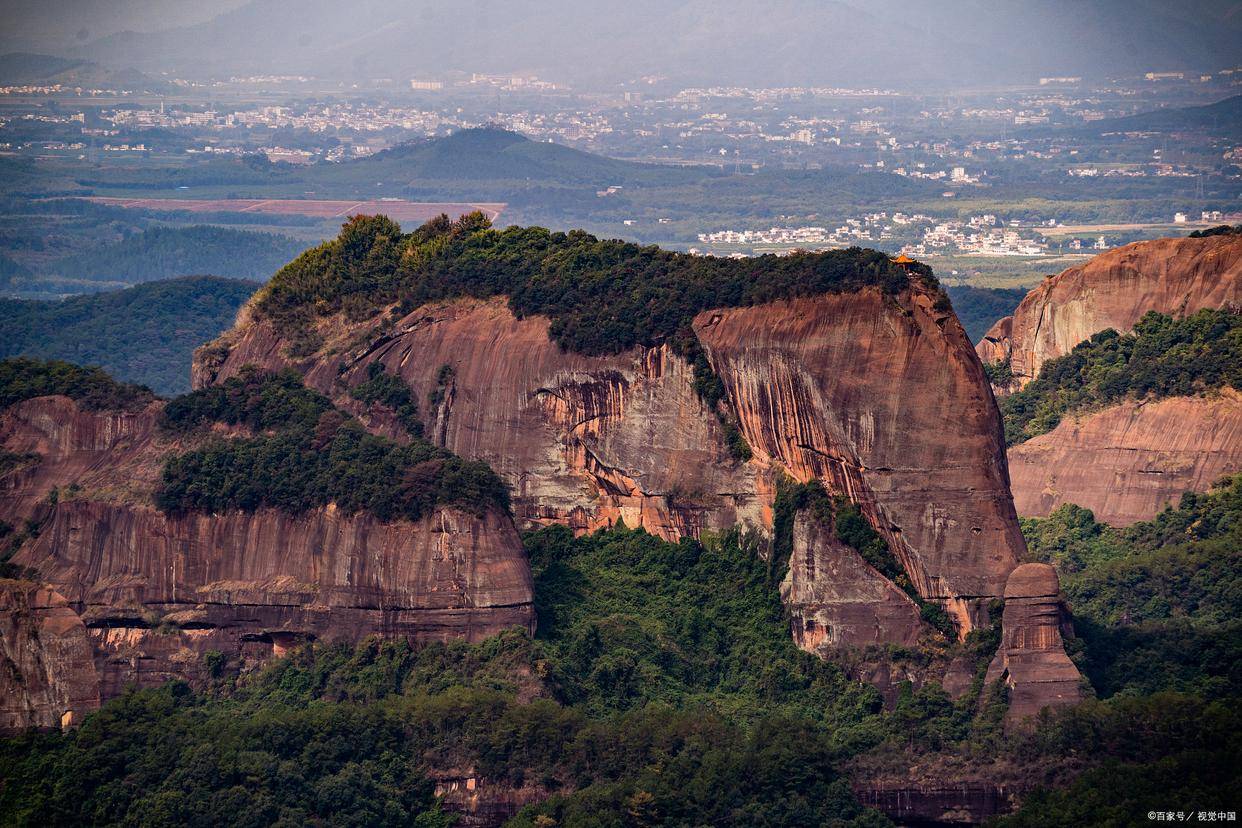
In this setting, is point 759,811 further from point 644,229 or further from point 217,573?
point 644,229

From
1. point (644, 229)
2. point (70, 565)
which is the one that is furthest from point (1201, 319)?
point (644, 229)

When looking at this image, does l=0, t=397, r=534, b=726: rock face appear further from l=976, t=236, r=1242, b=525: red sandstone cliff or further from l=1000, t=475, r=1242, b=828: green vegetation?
l=976, t=236, r=1242, b=525: red sandstone cliff

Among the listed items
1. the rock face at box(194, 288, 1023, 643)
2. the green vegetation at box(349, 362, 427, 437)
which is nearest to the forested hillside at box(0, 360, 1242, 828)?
the rock face at box(194, 288, 1023, 643)

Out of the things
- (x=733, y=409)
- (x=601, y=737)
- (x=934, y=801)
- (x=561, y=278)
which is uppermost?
(x=561, y=278)

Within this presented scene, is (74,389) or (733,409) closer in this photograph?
(733,409)

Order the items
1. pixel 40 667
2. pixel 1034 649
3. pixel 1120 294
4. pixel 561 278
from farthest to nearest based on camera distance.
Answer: pixel 1120 294
pixel 561 278
pixel 40 667
pixel 1034 649

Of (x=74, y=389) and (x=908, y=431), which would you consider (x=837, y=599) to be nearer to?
(x=908, y=431)

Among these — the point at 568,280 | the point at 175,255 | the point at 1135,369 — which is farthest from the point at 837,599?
the point at 175,255

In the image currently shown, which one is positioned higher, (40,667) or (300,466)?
(300,466)
